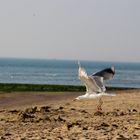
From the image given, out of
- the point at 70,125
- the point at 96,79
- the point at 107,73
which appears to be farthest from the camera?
the point at 96,79

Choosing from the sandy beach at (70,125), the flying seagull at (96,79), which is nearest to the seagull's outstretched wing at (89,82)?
the flying seagull at (96,79)

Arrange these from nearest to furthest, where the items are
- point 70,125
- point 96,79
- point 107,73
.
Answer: point 70,125, point 107,73, point 96,79

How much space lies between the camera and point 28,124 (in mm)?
15570

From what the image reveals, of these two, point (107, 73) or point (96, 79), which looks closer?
point (107, 73)

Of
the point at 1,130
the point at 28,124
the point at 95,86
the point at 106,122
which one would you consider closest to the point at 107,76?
the point at 95,86

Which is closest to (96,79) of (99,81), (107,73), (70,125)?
(99,81)

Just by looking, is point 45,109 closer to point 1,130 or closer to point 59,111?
point 59,111

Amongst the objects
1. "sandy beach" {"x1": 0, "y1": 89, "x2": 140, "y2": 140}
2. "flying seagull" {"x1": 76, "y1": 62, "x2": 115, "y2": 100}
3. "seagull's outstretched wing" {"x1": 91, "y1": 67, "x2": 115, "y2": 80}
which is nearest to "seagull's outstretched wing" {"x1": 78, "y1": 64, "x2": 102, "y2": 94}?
"flying seagull" {"x1": 76, "y1": 62, "x2": 115, "y2": 100}

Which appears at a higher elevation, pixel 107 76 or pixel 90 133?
pixel 107 76

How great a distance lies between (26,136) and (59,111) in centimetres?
673

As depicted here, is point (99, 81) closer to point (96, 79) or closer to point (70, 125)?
point (96, 79)

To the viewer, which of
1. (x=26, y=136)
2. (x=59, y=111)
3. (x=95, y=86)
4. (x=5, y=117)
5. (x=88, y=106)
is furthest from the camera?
(x=88, y=106)

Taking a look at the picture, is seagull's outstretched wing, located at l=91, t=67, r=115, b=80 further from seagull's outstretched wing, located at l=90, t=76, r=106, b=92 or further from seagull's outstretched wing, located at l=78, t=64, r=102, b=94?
seagull's outstretched wing, located at l=78, t=64, r=102, b=94

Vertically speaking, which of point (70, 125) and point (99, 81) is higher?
point (99, 81)
